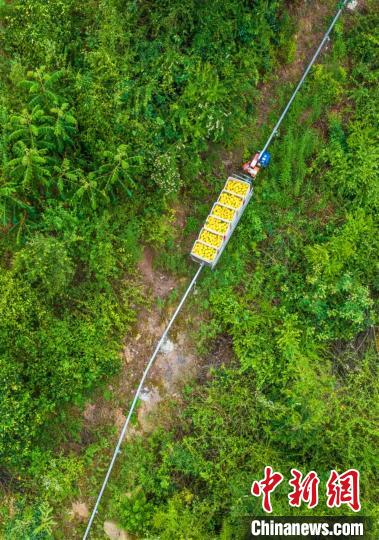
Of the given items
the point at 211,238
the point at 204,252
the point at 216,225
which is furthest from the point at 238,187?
the point at 204,252

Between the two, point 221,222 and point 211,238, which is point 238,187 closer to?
point 221,222

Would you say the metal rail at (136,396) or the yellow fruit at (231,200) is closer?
the metal rail at (136,396)

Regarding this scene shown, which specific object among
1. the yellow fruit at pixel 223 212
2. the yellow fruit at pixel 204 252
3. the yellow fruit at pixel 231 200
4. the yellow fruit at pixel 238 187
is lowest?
the yellow fruit at pixel 204 252

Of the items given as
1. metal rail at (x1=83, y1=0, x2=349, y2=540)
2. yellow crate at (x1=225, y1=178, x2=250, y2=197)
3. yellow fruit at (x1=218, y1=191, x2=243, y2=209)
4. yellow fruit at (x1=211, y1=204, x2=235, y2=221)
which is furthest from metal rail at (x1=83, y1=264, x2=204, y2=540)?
yellow crate at (x1=225, y1=178, x2=250, y2=197)

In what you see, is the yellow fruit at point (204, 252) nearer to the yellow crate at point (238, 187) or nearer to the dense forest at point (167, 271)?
the dense forest at point (167, 271)

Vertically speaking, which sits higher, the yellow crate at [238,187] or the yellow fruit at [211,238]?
the yellow crate at [238,187]

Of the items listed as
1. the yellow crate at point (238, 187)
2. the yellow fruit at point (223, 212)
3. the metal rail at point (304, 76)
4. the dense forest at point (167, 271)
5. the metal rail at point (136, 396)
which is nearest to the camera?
the dense forest at point (167, 271)

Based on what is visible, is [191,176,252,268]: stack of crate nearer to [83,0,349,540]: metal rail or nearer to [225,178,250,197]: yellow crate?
[225,178,250,197]: yellow crate

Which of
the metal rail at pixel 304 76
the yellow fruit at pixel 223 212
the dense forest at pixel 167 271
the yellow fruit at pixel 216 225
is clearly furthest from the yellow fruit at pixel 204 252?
the metal rail at pixel 304 76
